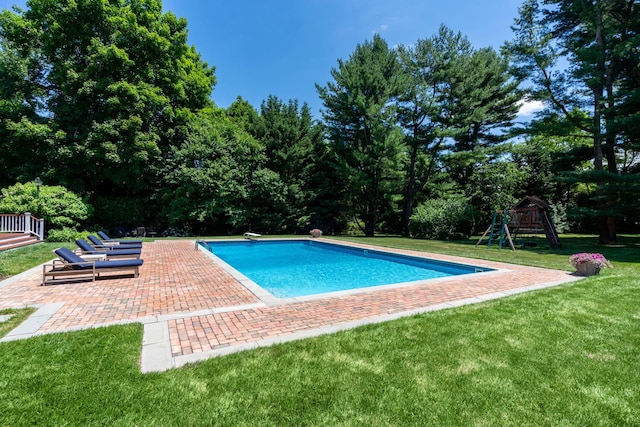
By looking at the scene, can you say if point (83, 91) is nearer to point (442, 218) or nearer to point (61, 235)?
point (61, 235)

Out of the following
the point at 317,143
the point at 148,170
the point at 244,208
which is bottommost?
the point at 244,208

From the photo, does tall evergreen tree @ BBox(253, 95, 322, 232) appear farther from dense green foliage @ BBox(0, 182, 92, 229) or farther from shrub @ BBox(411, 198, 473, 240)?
dense green foliage @ BBox(0, 182, 92, 229)

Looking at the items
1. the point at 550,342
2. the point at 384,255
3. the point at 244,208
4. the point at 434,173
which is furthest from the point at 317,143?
the point at 550,342

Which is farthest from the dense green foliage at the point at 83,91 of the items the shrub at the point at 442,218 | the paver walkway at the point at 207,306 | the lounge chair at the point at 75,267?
the shrub at the point at 442,218

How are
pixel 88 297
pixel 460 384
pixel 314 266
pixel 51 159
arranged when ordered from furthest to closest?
pixel 51 159 < pixel 314 266 < pixel 88 297 < pixel 460 384

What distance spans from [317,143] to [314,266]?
1643cm

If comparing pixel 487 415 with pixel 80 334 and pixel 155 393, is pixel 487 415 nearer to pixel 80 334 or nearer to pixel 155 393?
pixel 155 393

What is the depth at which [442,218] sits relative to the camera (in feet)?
69.1

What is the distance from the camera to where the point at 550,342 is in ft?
12.4

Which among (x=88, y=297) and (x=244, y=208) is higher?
(x=244, y=208)

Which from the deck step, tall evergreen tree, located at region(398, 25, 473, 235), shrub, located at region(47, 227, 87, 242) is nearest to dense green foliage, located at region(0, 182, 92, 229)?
shrub, located at region(47, 227, 87, 242)

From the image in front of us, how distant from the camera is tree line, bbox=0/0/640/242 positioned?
57.4ft

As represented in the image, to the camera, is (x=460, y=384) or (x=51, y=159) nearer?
(x=460, y=384)

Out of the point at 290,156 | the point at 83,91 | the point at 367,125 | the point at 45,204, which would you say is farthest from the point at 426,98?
the point at 45,204
